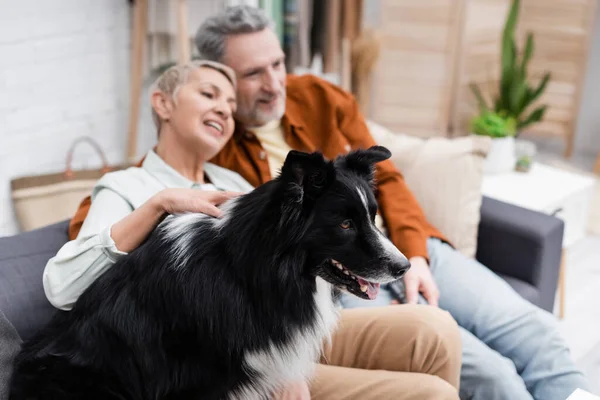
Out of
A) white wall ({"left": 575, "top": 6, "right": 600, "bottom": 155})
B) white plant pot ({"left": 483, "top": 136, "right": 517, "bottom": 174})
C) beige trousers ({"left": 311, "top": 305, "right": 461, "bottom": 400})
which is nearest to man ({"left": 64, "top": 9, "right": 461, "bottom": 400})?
beige trousers ({"left": 311, "top": 305, "right": 461, "bottom": 400})

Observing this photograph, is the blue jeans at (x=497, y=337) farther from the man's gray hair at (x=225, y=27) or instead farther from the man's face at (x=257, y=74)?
the man's gray hair at (x=225, y=27)

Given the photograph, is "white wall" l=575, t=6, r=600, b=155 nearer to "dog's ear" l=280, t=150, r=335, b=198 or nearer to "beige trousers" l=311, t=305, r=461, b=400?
"beige trousers" l=311, t=305, r=461, b=400

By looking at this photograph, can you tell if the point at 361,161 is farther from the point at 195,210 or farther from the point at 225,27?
the point at 225,27

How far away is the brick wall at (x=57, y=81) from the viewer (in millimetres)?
2926

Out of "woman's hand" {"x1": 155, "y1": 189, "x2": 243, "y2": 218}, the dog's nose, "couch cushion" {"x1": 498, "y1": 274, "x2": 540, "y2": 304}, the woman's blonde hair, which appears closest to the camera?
the dog's nose

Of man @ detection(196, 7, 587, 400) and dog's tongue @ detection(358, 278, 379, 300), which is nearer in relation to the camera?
dog's tongue @ detection(358, 278, 379, 300)

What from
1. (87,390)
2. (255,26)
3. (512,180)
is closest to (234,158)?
(255,26)

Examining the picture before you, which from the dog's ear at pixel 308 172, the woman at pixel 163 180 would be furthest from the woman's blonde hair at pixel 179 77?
the dog's ear at pixel 308 172

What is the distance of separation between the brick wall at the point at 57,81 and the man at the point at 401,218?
125 centimetres

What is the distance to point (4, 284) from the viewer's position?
160 cm

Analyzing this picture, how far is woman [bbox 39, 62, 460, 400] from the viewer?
1.44m

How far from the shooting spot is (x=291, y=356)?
4.46 ft

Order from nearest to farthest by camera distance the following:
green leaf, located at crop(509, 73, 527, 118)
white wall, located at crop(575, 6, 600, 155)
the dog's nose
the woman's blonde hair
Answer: the dog's nose
the woman's blonde hair
green leaf, located at crop(509, 73, 527, 118)
white wall, located at crop(575, 6, 600, 155)

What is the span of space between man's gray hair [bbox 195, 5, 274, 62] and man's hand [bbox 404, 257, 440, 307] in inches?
33.1
